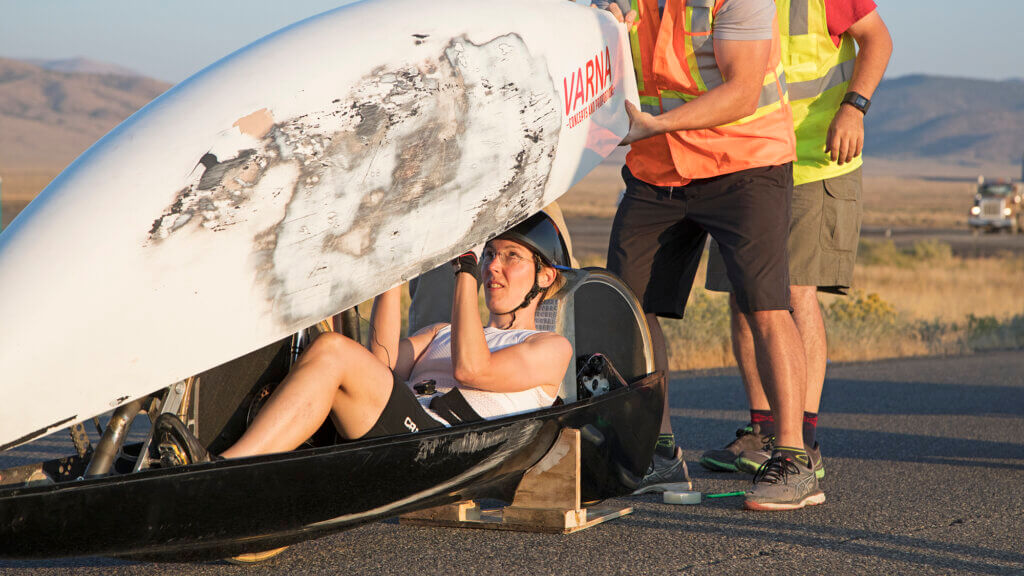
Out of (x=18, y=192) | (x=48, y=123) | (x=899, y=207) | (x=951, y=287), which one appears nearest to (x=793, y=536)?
(x=951, y=287)

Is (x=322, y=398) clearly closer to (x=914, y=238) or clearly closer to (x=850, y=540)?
(x=850, y=540)

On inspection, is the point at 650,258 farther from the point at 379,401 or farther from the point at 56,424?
the point at 56,424

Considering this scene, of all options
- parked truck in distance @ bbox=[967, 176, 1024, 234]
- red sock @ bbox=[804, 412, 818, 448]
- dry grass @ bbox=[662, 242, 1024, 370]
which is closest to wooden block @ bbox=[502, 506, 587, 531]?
red sock @ bbox=[804, 412, 818, 448]

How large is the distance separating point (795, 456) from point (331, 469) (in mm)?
2460

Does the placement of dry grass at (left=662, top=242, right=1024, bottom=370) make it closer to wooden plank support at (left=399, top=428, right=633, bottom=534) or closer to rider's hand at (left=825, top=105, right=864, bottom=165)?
rider's hand at (left=825, top=105, right=864, bottom=165)

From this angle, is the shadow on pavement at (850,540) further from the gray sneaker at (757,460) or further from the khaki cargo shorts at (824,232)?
the khaki cargo shorts at (824,232)

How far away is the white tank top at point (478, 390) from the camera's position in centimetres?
465

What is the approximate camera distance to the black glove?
4.52 metres

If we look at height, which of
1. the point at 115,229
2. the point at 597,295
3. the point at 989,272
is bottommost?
the point at 989,272

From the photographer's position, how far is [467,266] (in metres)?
4.52

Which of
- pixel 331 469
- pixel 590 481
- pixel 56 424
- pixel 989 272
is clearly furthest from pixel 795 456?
pixel 989 272

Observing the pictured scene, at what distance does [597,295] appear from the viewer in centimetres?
529

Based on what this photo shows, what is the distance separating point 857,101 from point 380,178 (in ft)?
9.23

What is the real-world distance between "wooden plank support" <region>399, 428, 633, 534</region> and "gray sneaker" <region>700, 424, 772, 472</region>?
4.77ft
